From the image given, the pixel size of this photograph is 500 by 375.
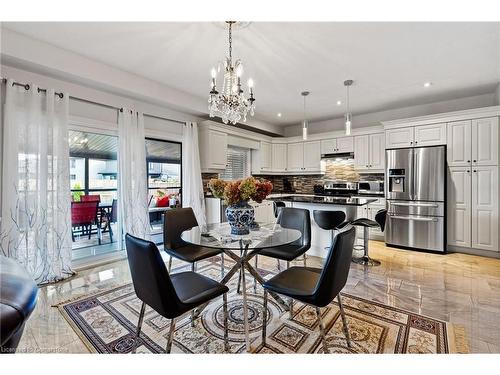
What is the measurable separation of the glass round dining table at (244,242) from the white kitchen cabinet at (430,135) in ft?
10.9

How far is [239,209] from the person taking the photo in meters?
2.11

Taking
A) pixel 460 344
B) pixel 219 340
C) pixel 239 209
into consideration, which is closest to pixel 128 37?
pixel 239 209

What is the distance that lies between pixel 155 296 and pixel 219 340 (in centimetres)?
70

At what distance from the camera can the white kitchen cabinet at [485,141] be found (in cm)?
356

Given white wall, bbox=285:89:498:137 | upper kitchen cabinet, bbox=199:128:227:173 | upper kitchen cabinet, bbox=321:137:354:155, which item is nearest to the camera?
white wall, bbox=285:89:498:137

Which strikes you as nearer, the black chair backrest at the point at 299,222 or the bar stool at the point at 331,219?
the black chair backrest at the point at 299,222

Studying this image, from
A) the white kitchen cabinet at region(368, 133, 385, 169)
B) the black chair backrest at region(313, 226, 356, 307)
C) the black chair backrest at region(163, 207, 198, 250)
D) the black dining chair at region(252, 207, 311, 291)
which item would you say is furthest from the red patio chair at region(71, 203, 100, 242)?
the white kitchen cabinet at region(368, 133, 385, 169)

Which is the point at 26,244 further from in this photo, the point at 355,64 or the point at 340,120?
the point at 340,120

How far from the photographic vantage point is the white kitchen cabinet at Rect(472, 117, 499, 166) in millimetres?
3559

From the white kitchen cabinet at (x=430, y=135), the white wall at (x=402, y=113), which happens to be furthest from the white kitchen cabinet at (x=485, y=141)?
the white wall at (x=402, y=113)

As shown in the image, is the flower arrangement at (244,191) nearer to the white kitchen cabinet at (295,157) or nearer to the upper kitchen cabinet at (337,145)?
the upper kitchen cabinet at (337,145)

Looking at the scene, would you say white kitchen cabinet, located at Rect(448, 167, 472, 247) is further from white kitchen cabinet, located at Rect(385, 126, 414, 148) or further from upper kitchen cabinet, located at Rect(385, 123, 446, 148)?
white kitchen cabinet, located at Rect(385, 126, 414, 148)

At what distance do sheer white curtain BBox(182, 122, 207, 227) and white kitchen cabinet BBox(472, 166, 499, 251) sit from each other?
442 cm
